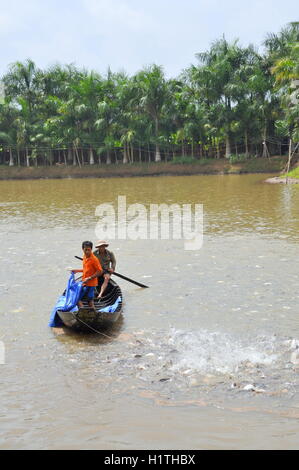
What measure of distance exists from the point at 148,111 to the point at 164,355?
47630 millimetres

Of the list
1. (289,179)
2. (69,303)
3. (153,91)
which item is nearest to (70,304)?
(69,303)

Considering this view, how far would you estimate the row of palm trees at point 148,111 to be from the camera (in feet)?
156

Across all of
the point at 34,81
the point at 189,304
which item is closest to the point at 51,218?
the point at 189,304

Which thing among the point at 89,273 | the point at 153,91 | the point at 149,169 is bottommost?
the point at 89,273

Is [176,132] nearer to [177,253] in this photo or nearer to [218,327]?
[177,253]

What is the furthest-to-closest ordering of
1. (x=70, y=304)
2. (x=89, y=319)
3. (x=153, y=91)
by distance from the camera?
(x=153, y=91) < (x=70, y=304) < (x=89, y=319)

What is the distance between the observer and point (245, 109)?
47.7 m

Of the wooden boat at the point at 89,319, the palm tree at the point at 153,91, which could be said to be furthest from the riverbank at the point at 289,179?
the wooden boat at the point at 89,319

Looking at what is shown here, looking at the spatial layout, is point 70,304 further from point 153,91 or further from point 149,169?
point 153,91

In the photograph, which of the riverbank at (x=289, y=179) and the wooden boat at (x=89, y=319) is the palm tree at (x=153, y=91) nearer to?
the riverbank at (x=289, y=179)

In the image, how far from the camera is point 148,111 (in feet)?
171

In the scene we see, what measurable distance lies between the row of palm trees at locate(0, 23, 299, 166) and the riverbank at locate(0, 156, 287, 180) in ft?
6.88
